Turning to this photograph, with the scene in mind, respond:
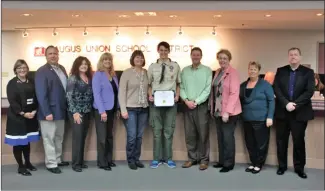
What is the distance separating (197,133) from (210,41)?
4995 mm

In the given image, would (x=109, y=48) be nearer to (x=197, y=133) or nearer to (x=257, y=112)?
(x=197, y=133)

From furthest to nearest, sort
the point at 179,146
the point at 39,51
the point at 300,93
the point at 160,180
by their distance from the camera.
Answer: the point at 39,51, the point at 179,146, the point at 300,93, the point at 160,180

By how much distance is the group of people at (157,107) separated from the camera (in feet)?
14.8

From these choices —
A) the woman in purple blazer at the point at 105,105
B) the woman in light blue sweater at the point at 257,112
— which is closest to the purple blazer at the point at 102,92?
the woman in purple blazer at the point at 105,105

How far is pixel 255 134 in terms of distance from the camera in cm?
Answer: 470

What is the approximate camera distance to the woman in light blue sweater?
464cm

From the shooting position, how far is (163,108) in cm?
486

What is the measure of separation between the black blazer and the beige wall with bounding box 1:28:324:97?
503 cm

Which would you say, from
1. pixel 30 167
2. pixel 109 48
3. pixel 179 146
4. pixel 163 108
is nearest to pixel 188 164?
pixel 179 146

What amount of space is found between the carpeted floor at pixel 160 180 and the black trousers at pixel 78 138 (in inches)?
6.3

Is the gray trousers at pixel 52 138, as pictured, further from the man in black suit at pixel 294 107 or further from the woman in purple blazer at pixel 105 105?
the man in black suit at pixel 294 107

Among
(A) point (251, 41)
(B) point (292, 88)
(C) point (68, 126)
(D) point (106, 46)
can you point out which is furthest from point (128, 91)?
(A) point (251, 41)

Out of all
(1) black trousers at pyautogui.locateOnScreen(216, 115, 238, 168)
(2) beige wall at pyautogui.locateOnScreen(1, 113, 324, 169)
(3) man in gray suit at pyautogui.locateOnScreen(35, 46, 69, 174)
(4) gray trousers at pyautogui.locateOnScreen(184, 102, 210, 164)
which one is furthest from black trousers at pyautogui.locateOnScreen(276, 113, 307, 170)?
(3) man in gray suit at pyautogui.locateOnScreen(35, 46, 69, 174)

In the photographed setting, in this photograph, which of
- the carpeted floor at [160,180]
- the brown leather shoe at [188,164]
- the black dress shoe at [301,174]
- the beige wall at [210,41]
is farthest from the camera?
the beige wall at [210,41]
